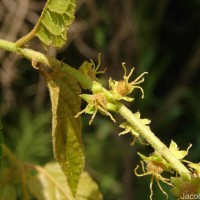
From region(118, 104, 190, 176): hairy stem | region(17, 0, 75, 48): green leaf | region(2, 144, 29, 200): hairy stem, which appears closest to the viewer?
region(118, 104, 190, 176): hairy stem

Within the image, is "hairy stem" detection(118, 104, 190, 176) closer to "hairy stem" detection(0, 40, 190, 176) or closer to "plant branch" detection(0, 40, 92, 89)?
"hairy stem" detection(0, 40, 190, 176)

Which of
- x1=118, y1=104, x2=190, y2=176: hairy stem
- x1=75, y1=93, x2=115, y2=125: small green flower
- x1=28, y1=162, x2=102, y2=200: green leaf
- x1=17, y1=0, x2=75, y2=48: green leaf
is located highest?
x1=17, y1=0, x2=75, y2=48: green leaf

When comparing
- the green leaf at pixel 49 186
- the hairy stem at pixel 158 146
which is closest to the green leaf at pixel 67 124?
the hairy stem at pixel 158 146

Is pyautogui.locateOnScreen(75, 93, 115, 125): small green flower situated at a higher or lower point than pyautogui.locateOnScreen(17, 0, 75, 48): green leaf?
lower

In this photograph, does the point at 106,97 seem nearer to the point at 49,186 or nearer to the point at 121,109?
the point at 121,109

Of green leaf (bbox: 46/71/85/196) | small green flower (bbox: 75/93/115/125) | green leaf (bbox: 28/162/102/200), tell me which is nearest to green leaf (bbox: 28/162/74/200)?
green leaf (bbox: 28/162/102/200)

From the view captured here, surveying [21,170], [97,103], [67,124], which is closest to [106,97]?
[97,103]

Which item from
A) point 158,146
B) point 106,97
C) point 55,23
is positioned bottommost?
point 158,146
